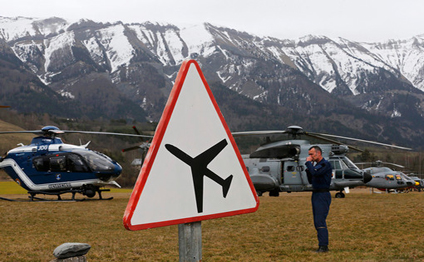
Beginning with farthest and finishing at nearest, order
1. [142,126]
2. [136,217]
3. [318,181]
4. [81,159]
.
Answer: [142,126] < [81,159] < [318,181] < [136,217]

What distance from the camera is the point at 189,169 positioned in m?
3.04

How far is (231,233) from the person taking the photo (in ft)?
40.2

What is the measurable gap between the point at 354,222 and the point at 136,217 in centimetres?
1232

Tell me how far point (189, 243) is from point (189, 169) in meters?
0.46

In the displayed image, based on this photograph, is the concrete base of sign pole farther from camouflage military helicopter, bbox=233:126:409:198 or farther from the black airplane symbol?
camouflage military helicopter, bbox=233:126:409:198

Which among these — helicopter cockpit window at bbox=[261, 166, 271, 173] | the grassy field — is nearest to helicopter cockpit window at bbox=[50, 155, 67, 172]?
the grassy field

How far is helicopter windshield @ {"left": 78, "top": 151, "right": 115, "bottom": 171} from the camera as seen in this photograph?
80.8ft

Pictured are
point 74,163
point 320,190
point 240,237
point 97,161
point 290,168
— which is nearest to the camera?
point 320,190

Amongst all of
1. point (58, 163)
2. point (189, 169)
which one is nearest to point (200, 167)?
point (189, 169)

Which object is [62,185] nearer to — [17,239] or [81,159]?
[81,159]

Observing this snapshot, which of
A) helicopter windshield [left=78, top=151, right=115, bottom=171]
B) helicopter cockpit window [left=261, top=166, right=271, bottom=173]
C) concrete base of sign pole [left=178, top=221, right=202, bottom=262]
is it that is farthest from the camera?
helicopter cockpit window [left=261, top=166, right=271, bottom=173]

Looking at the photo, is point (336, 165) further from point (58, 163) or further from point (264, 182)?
point (58, 163)

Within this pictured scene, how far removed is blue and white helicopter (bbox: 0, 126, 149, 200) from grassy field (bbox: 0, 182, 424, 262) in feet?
23.9

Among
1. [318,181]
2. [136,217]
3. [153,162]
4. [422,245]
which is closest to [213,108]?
[153,162]
